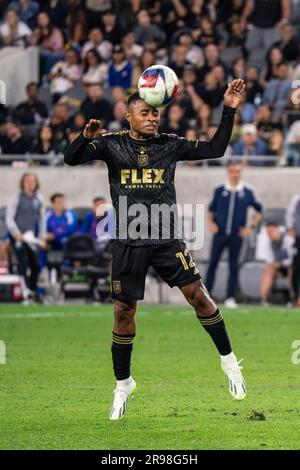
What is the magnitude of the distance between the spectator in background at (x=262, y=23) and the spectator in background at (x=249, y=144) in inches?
108

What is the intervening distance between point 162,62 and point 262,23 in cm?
213

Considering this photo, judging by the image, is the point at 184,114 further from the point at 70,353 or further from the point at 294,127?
the point at 70,353

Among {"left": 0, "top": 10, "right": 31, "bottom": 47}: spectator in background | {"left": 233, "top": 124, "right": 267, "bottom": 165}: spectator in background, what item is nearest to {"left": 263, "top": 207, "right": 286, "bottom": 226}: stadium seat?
{"left": 233, "top": 124, "right": 267, "bottom": 165}: spectator in background

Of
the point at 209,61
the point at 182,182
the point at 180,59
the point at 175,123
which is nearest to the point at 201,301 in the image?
the point at 175,123

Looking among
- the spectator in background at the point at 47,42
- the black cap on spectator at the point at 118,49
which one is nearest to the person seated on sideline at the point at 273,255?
the black cap on spectator at the point at 118,49

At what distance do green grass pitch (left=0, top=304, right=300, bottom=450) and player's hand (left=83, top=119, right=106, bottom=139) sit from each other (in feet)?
6.47

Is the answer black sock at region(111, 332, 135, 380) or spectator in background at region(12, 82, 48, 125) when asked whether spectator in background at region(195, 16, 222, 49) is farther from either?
black sock at region(111, 332, 135, 380)

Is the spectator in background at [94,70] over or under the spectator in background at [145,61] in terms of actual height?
under

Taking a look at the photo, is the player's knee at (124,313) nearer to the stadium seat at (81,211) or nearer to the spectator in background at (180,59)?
the stadium seat at (81,211)

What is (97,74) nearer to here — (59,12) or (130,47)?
(130,47)

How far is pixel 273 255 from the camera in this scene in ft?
69.6

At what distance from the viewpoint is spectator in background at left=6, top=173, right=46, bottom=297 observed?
21.1 m

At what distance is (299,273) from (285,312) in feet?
5.34

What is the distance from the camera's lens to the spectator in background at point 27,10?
27969 mm
